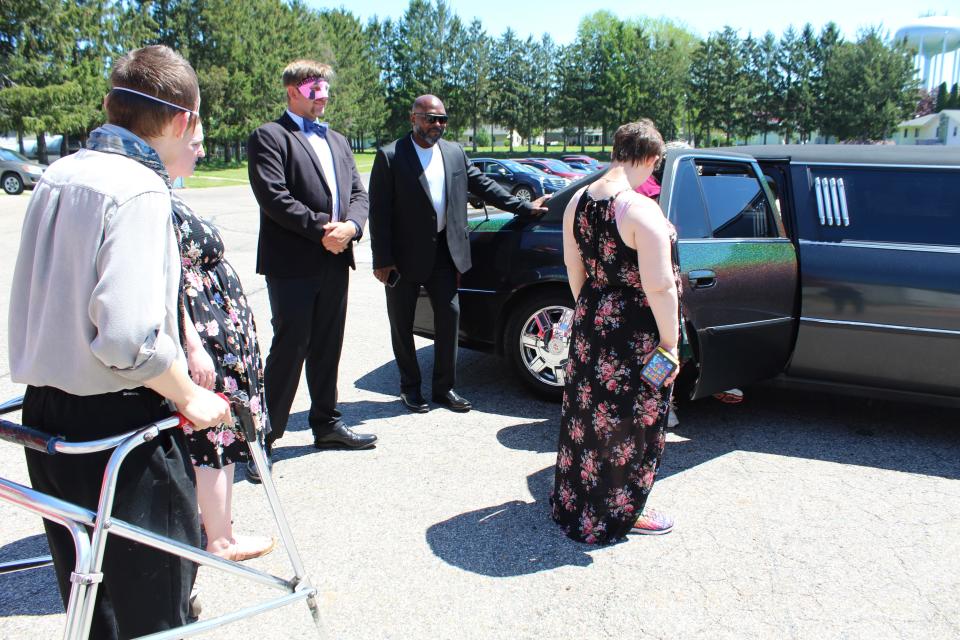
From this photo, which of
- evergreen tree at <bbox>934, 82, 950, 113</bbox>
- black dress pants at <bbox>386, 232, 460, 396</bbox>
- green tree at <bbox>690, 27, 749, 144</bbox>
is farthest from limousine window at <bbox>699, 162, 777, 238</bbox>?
evergreen tree at <bbox>934, 82, 950, 113</bbox>

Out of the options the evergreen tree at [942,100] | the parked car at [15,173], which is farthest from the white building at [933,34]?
the parked car at [15,173]

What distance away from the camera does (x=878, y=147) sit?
14.8 ft

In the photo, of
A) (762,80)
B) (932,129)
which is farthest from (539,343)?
(932,129)

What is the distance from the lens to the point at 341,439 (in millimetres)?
4152

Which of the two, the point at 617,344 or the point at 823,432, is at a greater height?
the point at 617,344

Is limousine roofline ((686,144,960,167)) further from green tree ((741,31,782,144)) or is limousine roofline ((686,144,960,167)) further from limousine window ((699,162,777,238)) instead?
green tree ((741,31,782,144))

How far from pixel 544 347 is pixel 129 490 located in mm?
3306

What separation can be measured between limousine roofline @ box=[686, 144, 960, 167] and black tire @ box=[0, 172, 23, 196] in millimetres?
25614

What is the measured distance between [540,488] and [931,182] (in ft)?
9.18

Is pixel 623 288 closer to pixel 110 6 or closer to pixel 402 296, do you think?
pixel 402 296

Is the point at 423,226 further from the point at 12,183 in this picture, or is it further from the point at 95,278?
the point at 12,183

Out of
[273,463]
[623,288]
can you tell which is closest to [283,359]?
[273,463]

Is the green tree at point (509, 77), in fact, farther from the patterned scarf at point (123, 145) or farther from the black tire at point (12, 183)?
the patterned scarf at point (123, 145)

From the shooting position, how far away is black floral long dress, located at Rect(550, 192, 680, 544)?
302 cm
